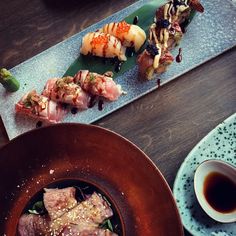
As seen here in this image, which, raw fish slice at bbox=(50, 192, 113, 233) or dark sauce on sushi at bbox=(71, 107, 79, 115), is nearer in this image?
raw fish slice at bbox=(50, 192, 113, 233)

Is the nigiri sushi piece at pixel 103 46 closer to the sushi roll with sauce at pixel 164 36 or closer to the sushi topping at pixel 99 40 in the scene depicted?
the sushi topping at pixel 99 40

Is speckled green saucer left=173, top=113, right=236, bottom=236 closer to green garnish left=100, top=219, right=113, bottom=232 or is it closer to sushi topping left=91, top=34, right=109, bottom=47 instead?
green garnish left=100, top=219, right=113, bottom=232

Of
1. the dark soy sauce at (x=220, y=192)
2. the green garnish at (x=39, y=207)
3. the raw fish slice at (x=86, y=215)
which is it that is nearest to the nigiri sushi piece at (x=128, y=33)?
the dark soy sauce at (x=220, y=192)

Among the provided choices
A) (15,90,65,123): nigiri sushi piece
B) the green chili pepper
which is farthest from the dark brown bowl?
the green chili pepper

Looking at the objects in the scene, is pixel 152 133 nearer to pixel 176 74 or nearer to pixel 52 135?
pixel 176 74

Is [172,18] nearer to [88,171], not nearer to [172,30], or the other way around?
[172,30]
